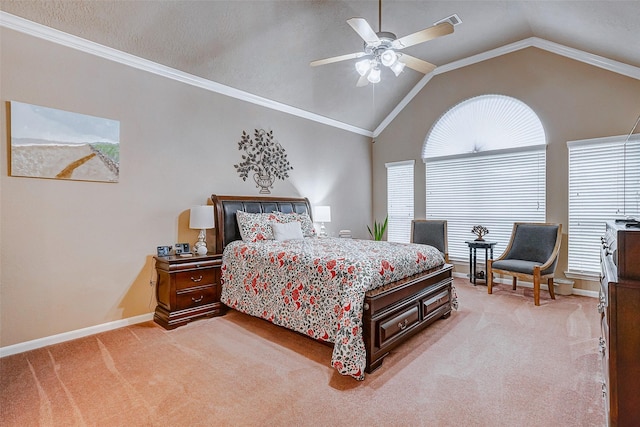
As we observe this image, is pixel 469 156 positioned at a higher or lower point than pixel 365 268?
higher

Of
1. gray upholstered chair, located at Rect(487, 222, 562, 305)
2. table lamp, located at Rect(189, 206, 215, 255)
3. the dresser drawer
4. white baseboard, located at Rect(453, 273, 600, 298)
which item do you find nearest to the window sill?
white baseboard, located at Rect(453, 273, 600, 298)

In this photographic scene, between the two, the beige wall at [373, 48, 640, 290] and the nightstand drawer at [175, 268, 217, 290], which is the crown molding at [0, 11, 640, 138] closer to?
the beige wall at [373, 48, 640, 290]

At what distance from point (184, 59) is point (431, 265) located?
376cm

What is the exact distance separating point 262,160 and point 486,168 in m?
3.81

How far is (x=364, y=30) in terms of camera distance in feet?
8.49

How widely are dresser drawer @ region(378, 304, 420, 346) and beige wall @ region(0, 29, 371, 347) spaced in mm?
2756

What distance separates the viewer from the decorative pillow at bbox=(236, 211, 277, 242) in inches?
155

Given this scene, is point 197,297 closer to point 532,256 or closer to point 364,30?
point 364,30

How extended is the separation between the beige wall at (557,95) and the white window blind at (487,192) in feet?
0.67

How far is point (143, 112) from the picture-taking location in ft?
11.7

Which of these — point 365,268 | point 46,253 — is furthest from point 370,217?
point 46,253

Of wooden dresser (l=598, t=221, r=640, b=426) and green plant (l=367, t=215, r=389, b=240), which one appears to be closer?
wooden dresser (l=598, t=221, r=640, b=426)

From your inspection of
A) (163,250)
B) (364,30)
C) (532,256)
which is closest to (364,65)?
(364,30)

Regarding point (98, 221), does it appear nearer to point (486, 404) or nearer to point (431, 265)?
point (431, 265)
